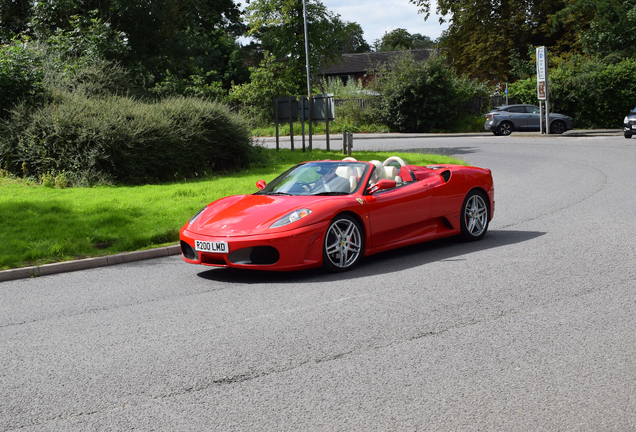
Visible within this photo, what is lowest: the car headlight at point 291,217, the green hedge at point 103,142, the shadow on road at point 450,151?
the car headlight at point 291,217

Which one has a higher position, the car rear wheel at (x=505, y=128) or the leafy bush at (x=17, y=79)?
the leafy bush at (x=17, y=79)

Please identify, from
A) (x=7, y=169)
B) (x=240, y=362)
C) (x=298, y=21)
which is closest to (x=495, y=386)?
(x=240, y=362)

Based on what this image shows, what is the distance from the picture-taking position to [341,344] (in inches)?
185

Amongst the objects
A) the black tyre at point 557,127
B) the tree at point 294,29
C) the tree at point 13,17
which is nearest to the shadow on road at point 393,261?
the tree at point 13,17

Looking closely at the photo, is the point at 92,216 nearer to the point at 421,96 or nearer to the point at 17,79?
the point at 17,79

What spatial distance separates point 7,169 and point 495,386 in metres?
14.5

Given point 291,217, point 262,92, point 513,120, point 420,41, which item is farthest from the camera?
point 420,41

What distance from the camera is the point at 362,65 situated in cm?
9044

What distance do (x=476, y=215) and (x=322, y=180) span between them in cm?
228

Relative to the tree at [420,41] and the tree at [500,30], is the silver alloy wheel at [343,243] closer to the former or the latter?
the tree at [500,30]

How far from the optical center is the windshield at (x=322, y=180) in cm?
768

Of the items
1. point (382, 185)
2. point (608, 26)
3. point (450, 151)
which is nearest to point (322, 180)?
point (382, 185)

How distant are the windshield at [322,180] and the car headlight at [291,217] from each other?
703 millimetres

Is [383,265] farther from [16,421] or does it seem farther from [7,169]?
[7,169]
